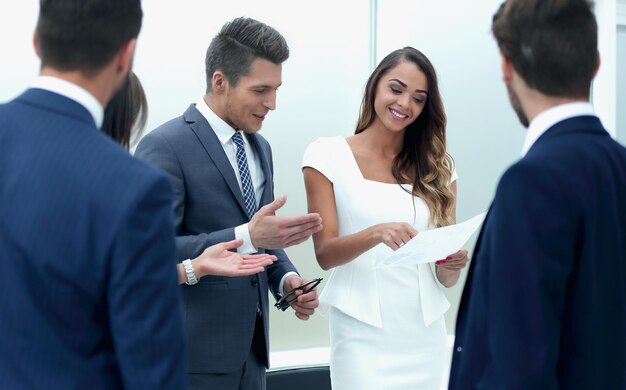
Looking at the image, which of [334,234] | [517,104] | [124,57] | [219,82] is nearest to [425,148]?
[334,234]

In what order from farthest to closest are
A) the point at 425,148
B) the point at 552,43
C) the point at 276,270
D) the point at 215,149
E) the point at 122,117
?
the point at 425,148 → the point at 276,270 → the point at 215,149 → the point at 122,117 → the point at 552,43

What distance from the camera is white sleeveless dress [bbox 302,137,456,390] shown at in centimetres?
271

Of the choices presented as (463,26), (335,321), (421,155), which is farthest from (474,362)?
(463,26)

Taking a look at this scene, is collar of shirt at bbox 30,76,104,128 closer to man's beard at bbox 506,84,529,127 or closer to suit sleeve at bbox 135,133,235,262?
man's beard at bbox 506,84,529,127

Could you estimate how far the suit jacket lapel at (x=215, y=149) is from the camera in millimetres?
2422

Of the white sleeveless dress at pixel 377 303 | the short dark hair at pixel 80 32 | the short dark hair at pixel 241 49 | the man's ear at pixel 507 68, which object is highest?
the short dark hair at pixel 241 49

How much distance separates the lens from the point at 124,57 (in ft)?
4.52

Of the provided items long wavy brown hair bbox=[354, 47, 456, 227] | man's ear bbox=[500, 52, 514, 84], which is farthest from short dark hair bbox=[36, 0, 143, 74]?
long wavy brown hair bbox=[354, 47, 456, 227]

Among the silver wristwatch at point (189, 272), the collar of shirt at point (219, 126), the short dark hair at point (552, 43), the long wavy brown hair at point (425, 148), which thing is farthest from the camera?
the long wavy brown hair at point (425, 148)

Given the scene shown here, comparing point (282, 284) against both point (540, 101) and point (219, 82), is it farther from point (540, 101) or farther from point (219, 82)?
point (540, 101)

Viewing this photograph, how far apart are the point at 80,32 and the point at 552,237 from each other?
91 cm

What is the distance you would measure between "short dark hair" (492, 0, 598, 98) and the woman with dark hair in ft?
2.91

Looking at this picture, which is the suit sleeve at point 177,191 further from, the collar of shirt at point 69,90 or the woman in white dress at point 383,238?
the collar of shirt at point 69,90

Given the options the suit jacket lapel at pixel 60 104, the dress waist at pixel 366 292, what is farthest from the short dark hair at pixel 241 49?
the suit jacket lapel at pixel 60 104
